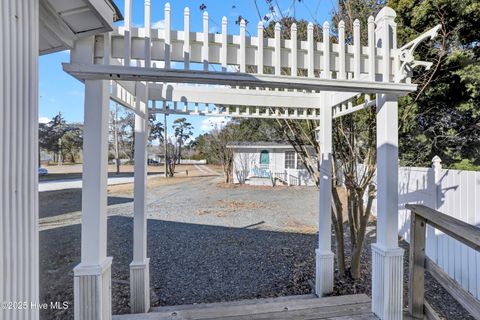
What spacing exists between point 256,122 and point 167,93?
1185 centimetres

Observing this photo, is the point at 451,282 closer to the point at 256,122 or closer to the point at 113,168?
the point at 256,122

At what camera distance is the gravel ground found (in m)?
2.99

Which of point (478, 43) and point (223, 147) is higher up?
point (478, 43)

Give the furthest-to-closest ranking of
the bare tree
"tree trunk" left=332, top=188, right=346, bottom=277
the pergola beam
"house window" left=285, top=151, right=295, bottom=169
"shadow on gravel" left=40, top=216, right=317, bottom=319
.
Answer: the bare tree, "house window" left=285, top=151, right=295, bottom=169, "tree trunk" left=332, top=188, right=346, bottom=277, "shadow on gravel" left=40, top=216, right=317, bottom=319, the pergola beam

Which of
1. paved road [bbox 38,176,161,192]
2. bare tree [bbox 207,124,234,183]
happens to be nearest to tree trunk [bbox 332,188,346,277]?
paved road [bbox 38,176,161,192]

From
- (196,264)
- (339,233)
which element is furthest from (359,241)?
(196,264)

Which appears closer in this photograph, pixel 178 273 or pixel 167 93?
pixel 167 93

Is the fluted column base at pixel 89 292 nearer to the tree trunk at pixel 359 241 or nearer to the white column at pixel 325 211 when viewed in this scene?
the white column at pixel 325 211

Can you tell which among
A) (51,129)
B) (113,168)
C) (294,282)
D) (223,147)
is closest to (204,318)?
(294,282)

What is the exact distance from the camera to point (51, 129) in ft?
7.34

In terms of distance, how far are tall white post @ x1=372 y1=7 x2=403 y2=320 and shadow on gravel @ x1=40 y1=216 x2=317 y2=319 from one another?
4.42 feet

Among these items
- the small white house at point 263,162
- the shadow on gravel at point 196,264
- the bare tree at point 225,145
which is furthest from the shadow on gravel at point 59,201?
the bare tree at point 225,145

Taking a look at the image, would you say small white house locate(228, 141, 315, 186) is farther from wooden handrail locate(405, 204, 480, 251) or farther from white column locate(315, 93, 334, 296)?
wooden handrail locate(405, 204, 480, 251)

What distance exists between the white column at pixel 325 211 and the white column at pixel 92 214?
2.16 metres
